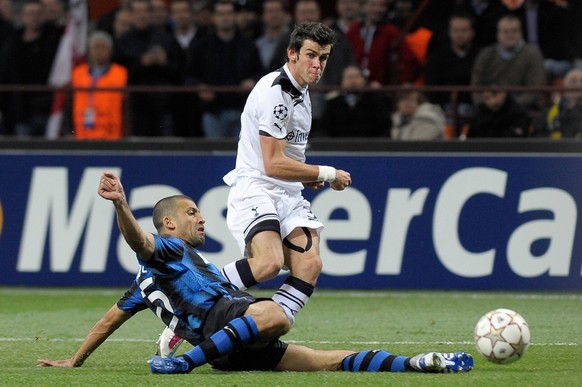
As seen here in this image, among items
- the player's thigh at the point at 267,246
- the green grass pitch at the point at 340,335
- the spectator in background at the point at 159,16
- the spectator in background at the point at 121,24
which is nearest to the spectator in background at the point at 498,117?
the green grass pitch at the point at 340,335

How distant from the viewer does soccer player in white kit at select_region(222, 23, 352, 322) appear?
7.59 metres

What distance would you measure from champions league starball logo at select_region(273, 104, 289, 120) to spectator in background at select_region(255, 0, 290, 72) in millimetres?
6216

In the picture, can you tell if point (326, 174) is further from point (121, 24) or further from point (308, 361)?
point (121, 24)

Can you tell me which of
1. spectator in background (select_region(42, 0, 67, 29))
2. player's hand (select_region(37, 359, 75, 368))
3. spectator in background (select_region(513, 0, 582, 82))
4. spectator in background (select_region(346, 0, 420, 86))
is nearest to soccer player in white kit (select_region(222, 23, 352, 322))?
player's hand (select_region(37, 359, 75, 368))

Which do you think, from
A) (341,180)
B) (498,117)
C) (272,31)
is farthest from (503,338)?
(272,31)

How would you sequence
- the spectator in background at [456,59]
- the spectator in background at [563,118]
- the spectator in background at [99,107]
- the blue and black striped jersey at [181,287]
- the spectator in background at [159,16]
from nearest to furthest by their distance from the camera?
the blue and black striped jersey at [181,287] → the spectator in background at [563,118] → the spectator in background at [99,107] → the spectator in background at [456,59] → the spectator in background at [159,16]

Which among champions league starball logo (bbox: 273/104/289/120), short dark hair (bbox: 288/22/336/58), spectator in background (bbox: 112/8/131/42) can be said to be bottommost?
spectator in background (bbox: 112/8/131/42)

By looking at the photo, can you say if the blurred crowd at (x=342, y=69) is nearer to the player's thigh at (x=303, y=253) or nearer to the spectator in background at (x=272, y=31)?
the spectator in background at (x=272, y=31)

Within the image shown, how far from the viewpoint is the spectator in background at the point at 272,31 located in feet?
45.7

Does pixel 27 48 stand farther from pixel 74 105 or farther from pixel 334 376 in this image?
pixel 334 376

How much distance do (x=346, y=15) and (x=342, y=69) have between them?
847mm

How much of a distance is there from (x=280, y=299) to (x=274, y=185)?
35.1 inches

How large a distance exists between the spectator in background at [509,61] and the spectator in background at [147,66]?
3384 mm

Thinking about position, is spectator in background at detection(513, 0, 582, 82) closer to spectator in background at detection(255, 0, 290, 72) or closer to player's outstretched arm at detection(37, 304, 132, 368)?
spectator in background at detection(255, 0, 290, 72)
